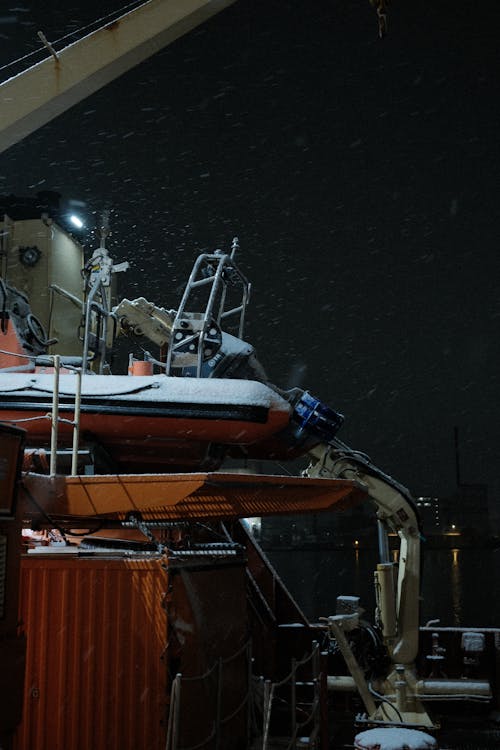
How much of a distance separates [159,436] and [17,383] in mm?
1604

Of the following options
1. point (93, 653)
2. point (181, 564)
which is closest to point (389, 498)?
point (181, 564)

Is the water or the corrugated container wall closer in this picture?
the corrugated container wall

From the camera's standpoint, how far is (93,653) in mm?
5707

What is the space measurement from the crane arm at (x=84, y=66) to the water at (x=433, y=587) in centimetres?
2806

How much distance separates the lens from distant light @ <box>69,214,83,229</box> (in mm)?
12501

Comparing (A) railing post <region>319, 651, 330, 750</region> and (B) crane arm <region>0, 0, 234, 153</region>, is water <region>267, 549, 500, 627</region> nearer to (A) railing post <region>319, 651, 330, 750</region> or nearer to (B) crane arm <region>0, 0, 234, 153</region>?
(B) crane arm <region>0, 0, 234, 153</region>

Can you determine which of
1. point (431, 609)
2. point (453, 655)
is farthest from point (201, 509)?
point (431, 609)

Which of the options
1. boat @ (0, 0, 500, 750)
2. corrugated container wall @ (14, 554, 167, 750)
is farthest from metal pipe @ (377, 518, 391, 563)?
corrugated container wall @ (14, 554, 167, 750)

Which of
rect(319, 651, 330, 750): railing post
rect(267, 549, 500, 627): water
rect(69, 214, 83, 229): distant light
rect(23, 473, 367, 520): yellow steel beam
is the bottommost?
rect(267, 549, 500, 627): water

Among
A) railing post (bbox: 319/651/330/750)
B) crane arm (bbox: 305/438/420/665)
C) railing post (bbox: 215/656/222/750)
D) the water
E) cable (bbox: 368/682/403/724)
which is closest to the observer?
railing post (bbox: 215/656/222/750)

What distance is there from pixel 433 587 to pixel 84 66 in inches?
3014

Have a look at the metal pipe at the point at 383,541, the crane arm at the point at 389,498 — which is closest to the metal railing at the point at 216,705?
the crane arm at the point at 389,498

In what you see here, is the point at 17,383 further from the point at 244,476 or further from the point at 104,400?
the point at 244,476

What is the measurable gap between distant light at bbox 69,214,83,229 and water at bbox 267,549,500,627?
2598cm
